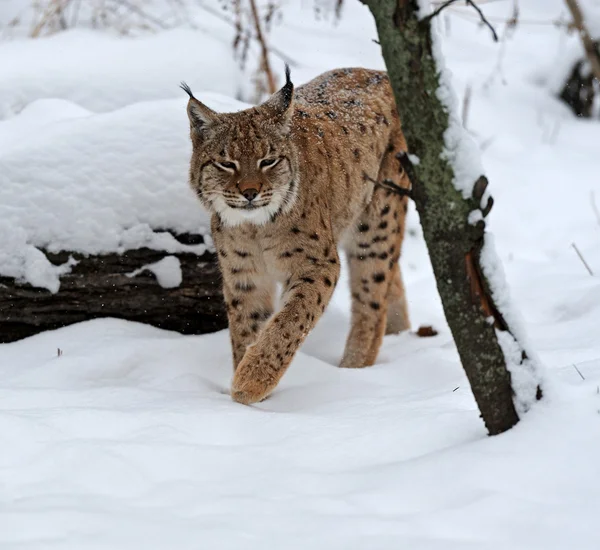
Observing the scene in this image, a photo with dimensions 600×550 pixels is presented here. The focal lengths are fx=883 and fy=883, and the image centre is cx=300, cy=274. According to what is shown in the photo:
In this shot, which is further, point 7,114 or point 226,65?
point 226,65

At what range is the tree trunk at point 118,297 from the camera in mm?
4512

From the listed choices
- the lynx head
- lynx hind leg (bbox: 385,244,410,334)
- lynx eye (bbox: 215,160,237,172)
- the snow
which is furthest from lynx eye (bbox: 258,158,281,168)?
lynx hind leg (bbox: 385,244,410,334)

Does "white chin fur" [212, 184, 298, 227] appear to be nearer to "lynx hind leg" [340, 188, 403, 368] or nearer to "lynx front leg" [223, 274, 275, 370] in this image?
"lynx front leg" [223, 274, 275, 370]

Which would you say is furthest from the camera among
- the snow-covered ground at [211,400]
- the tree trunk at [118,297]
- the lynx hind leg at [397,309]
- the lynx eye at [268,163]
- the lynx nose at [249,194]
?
the lynx hind leg at [397,309]

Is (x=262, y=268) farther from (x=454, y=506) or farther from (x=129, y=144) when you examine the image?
(x=454, y=506)

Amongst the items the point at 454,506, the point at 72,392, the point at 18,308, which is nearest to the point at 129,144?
the point at 18,308

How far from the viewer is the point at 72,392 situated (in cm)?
347

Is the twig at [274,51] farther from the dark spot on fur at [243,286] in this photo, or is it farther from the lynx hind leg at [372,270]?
the dark spot on fur at [243,286]

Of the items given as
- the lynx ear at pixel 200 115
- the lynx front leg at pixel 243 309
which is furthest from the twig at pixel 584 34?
the lynx front leg at pixel 243 309

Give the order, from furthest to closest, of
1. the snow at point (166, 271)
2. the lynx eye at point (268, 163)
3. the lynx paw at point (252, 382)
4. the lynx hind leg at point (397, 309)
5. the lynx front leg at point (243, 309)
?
the lynx hind leg at point (397, 309), the snow at point (166, 271), the lynx front leg at point (243, 309), the lynx eye at point (268, 163), the lynx paw at point (252, 382)

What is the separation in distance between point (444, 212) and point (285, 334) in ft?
4.66

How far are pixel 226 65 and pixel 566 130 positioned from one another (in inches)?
170

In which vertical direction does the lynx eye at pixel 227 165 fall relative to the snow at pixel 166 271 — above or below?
above

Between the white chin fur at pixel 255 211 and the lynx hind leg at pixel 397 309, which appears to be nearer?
the white chin fur at pixel 255 211
